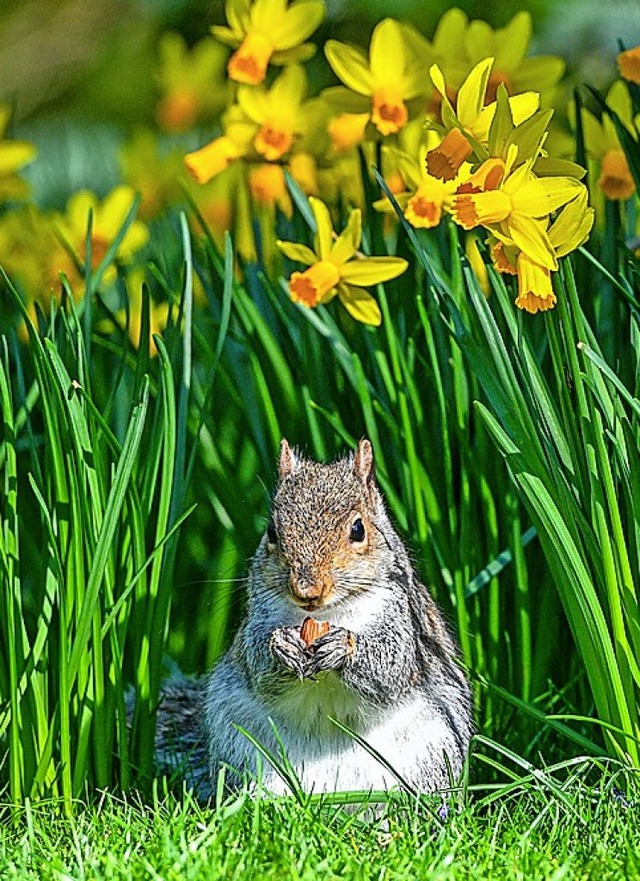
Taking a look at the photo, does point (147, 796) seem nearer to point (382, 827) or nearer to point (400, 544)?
point (382, 827)

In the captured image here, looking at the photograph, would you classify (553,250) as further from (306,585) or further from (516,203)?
(306,585)

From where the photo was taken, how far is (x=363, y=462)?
284 cm

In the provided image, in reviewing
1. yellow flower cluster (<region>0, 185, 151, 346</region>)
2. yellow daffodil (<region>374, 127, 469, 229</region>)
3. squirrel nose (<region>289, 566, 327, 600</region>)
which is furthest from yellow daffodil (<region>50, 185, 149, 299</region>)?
squirrel nose (<region>289, 566, 327, 600</region>)

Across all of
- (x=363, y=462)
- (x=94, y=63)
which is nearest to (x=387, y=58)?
(x=363, y=462)

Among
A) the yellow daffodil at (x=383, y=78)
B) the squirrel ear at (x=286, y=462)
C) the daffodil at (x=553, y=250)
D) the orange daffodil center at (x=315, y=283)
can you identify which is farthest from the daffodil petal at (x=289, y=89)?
the daffodil at (x=553, y=250)

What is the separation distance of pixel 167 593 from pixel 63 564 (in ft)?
0.75

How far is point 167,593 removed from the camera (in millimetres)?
2891

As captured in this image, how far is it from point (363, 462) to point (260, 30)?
114cm

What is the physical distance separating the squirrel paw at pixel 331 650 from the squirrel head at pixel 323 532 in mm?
61

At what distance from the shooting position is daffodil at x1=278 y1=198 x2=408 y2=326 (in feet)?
9.99

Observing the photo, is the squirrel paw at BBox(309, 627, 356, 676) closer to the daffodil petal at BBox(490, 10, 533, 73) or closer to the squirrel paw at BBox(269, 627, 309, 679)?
the squirrel paw at BBox(269, 627, 309, 679)

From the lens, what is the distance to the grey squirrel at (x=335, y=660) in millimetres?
2637

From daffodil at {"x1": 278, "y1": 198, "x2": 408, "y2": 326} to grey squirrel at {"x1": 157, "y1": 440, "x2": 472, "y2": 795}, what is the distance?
1.30 feet

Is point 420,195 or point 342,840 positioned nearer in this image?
point 342,840
